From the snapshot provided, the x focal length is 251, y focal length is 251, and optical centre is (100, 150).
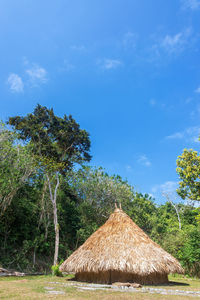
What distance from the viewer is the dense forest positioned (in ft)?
43.1

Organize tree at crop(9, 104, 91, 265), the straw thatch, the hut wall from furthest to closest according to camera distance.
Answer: tree at crop(9, 104, 91, 265) → the hut wall → the straw thatch

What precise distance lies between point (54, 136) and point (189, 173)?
37.3ft

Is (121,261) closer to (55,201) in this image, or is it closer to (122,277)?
(122,277)

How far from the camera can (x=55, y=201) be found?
569 inches

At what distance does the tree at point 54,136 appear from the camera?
63.9 feet

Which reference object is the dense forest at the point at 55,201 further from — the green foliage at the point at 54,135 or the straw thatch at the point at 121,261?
the straw thatch at the point at 121,261

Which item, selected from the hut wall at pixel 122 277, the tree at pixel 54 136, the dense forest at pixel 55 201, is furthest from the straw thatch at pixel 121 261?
the tree at pixel 54 136

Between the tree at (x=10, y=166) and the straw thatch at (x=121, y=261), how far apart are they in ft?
16.4

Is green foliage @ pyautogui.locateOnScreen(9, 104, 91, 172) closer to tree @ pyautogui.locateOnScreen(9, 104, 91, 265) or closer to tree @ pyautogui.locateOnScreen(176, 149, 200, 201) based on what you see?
tree @ pyautogui.locateOnScreen(9, 104, 91, 265)

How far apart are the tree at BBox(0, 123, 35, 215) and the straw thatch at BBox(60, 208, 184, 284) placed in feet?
16.4

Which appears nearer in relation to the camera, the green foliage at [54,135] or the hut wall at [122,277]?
the hut wall at [122,277]

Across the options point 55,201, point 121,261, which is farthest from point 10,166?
point 121,261

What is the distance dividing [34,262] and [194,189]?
9.87 m

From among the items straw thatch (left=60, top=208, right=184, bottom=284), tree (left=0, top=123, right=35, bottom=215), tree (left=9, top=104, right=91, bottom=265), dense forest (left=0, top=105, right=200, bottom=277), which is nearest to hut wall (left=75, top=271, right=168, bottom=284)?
straw thatch (left=60, top=208, right=184, bottom=284)
